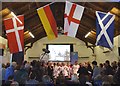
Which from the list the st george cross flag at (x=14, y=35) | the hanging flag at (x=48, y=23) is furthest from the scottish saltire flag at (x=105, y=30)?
the st george cross flag at (x=14, y=35)

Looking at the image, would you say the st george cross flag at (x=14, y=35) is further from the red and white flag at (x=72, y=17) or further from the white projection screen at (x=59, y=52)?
the white projection screen at (x=59, y=52)

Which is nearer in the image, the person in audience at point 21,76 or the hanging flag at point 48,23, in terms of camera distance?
the hanging flag at point 48,23

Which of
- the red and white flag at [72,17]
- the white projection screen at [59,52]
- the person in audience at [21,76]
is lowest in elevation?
the person in audience at [21,76]

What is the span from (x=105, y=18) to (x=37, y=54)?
14.9m

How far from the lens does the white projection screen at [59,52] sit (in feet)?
64.3

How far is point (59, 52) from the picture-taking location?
19.7 metres

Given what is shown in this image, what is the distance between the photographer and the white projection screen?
19.6 m

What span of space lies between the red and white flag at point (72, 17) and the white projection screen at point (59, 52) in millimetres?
13938

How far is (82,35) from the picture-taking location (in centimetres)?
1945

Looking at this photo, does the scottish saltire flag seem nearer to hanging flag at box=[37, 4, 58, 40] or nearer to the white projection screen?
hanging flag at box=[37, 4, 58, 40]

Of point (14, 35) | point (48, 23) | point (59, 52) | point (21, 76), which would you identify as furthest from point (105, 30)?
point (59, 52)

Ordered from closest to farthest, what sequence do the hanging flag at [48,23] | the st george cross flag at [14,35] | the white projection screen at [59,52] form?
the st george cross flag at [14,35] < the hanging flag at [48,23] < the white projection screen at [59,52]

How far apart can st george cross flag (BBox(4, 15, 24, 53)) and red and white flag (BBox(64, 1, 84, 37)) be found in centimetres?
92

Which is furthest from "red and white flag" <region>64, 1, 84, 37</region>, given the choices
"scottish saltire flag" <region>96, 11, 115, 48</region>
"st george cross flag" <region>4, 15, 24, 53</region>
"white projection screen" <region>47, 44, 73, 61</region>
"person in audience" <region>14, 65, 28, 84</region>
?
"white projection screen" <region>47, 44, 73, 61</region>
